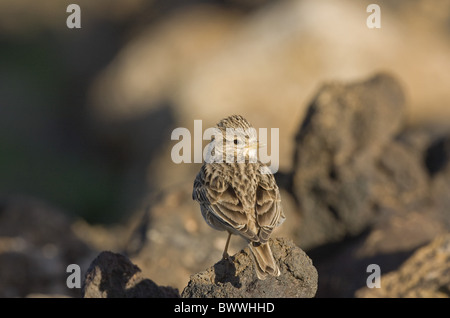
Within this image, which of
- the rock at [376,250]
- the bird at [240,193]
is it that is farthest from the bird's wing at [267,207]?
the rock at [376,250]

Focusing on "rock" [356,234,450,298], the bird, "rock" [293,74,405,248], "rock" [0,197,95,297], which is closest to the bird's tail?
the bird

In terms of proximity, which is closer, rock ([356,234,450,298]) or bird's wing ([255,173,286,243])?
bird's wing ([255,173,286,243])

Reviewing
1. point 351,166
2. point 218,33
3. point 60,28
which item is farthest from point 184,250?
Result: point 60,28

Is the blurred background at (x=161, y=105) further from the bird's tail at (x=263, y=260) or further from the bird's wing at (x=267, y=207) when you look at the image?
the bird's tail at (x=263, y=260)

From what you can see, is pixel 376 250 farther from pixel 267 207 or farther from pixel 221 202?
pixel 221 202

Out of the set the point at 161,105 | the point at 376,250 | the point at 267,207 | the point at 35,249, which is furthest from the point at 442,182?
the point at 161,105

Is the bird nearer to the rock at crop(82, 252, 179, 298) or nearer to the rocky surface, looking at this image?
the rocky surface
